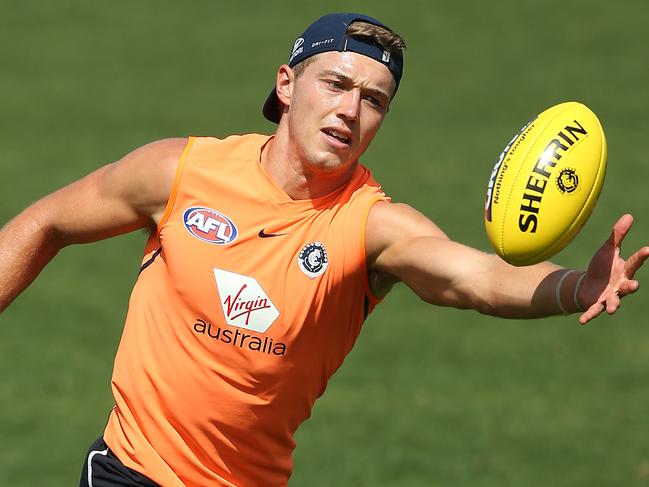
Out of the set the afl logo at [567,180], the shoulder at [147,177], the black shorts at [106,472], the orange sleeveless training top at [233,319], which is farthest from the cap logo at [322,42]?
the black shorts at [106,472]

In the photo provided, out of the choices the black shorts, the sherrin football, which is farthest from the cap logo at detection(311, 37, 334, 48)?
the black shorts

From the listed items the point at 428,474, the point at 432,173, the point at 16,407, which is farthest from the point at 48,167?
the point at 428,474

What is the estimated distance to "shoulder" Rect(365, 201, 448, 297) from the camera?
5.60m

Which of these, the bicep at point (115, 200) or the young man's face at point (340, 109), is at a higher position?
the young man's face at point (340, 109)

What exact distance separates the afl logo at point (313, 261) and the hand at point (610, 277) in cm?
118

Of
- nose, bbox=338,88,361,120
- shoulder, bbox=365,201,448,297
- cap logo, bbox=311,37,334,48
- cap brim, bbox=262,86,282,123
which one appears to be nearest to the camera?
shoulder, bbox=365,201,448,297

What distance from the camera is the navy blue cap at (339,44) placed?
585 cm

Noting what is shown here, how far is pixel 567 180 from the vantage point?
522 cm

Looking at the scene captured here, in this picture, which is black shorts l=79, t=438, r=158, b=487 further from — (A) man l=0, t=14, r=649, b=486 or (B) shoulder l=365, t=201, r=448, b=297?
(B) shoulder l=365, t=201, r=448, b=297

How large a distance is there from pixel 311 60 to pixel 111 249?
901cm

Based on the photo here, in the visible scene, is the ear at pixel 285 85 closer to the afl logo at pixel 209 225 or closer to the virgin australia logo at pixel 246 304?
the afl logo at pixel 209 225

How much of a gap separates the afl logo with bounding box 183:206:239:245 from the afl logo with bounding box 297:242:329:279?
306mm

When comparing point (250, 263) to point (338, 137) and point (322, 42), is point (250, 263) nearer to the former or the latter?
point (338, 137)

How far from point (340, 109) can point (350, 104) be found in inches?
1.9
